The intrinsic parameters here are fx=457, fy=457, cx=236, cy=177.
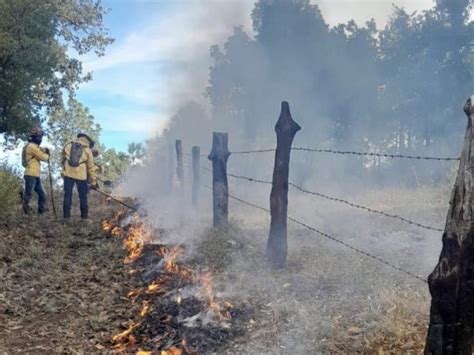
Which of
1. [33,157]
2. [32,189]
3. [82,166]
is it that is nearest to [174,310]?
[82,166]

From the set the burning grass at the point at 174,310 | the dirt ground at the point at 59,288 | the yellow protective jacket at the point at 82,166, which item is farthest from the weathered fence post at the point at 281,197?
the yellow protective jacket at the point at 82,166

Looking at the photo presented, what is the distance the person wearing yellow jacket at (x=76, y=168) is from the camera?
1100cm

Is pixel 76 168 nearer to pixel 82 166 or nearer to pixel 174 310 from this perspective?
pixel 82 166

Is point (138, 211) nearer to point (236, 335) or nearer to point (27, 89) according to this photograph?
point (27, 89)

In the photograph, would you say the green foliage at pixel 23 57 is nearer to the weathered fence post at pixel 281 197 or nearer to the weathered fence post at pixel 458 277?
the weathered fence post at pixel 281 197

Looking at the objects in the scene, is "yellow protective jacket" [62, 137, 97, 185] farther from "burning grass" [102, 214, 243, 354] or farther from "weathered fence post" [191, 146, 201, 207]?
"burning grass" [102, 214, 243, 354]

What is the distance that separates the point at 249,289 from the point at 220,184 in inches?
143

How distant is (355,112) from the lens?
26.1 m

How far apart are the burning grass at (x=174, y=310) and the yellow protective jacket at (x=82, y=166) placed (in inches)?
151

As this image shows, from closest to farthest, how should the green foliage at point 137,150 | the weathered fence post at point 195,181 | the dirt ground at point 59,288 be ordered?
the dirt ground at point 59,288
the weathered fence post at point 195,181
the green foliage at point 137,150

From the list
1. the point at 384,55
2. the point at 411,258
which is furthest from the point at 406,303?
the point at 384,55

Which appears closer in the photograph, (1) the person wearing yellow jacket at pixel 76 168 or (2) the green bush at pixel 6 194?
(2) the green bush at pixel 6 194

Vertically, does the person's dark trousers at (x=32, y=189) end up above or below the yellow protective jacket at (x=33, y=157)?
below

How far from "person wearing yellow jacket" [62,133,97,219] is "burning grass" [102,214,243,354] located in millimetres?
3713
